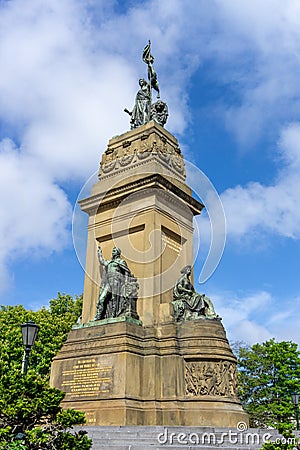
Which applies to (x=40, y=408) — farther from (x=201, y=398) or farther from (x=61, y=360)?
(x=61, y=360)

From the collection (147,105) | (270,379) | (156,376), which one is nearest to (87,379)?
(156,376)

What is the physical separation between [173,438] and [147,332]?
14.6 feet

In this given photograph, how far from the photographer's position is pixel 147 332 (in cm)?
1548

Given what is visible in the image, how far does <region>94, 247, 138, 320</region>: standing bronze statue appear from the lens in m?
16.0

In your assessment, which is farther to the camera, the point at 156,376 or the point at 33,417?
the point at 156,376

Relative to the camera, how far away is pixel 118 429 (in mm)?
12055

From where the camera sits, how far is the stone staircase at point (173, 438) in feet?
35.3

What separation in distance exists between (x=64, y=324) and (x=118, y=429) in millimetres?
22558

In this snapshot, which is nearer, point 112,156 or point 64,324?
point 112,156

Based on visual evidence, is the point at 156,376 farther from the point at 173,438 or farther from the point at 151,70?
the point at 151,70

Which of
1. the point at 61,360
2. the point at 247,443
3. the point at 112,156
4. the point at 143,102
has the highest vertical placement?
the point at 143,102

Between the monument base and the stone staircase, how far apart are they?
4.64 ft

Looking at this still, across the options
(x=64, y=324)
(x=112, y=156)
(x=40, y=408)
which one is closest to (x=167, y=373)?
(x=40, y=408)

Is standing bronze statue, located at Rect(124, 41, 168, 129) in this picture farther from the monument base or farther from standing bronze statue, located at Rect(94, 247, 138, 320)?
the monument base
